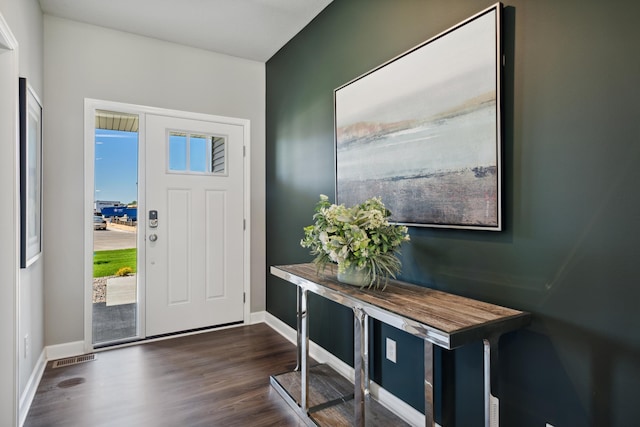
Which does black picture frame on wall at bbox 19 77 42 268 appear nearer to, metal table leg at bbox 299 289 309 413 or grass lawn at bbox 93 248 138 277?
metal table leg at bbox 299 289 309 413

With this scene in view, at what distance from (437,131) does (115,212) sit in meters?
4.75

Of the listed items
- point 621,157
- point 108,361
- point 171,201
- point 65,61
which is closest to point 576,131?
point 621,157

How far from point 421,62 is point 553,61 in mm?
654

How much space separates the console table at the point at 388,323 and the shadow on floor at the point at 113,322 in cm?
198

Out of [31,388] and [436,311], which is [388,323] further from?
[31,388]

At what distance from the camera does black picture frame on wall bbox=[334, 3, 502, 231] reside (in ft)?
4.78

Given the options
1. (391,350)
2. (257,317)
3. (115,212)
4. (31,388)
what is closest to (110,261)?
(115,212)

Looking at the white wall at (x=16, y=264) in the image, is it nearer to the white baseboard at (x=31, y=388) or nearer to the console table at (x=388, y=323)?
the white baseboard at (x=31, y=388)

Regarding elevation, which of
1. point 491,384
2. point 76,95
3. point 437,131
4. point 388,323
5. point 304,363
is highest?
point 76,95

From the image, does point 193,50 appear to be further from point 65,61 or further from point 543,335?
point 543,335

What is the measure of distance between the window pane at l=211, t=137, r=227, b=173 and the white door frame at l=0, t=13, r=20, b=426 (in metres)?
1.76

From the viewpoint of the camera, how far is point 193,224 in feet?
11.0

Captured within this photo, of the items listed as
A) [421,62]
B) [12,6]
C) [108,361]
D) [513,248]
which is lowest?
[108,361]

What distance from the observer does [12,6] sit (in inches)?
72.7
